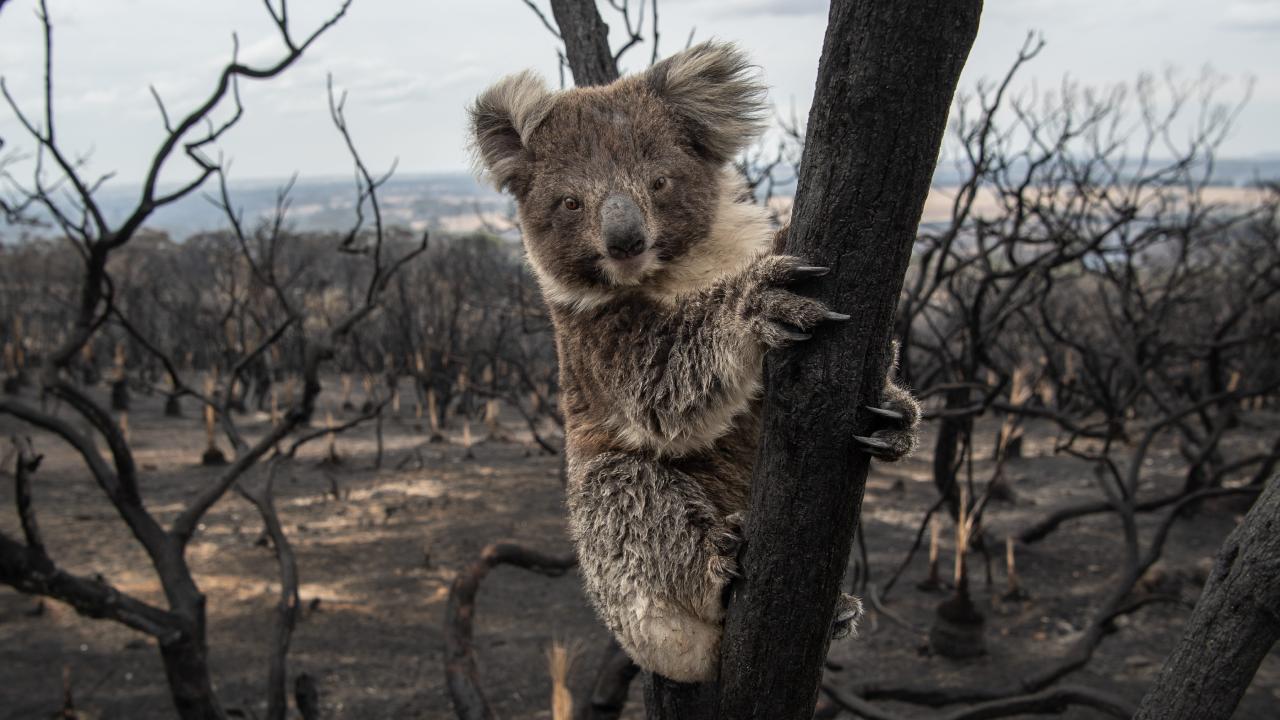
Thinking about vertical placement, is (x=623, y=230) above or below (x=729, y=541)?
above

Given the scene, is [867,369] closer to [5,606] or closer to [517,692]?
[517,692]

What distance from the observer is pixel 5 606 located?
26.5ft

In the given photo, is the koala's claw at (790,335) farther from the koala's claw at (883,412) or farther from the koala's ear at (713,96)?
the koala's ear at (713,96)

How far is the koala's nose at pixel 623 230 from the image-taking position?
91.2 inches

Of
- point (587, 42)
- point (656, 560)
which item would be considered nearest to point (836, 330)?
point (656, 560)

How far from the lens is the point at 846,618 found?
2420 mm

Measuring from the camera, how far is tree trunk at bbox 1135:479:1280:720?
1.80 metres

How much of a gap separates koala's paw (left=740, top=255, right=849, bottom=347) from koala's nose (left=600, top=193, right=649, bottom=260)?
591 mm

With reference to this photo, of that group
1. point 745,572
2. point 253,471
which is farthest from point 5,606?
point 745,572

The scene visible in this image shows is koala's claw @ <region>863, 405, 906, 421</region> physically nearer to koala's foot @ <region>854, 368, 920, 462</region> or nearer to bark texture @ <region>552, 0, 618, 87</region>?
koala's foot @ <region>854, 368, 920, 462</region>

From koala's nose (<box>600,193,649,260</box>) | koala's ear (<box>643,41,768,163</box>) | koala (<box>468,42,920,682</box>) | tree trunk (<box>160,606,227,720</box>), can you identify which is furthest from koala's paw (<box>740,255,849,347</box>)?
tree trunk (<box>160,606,227,720</box>)

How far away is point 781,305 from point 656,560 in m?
0.98

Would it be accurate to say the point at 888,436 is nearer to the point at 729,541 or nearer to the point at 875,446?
the point at 875,446

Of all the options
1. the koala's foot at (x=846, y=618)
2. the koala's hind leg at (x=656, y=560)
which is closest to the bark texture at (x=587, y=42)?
the koala's hind leg at (x=656, y=560)
